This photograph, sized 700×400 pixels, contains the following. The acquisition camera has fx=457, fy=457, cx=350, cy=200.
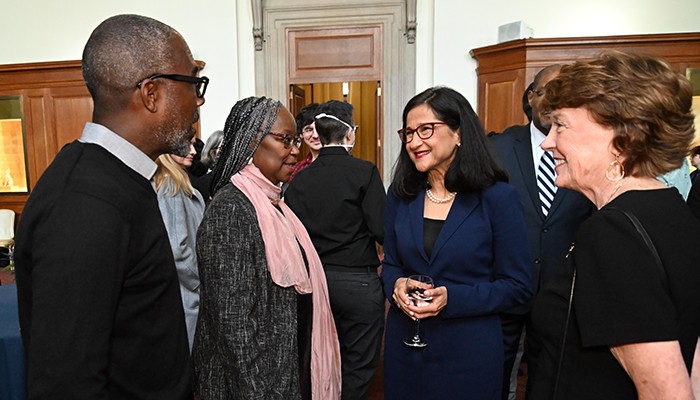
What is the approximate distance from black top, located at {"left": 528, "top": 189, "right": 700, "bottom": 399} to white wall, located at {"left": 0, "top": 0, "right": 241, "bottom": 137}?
680cm

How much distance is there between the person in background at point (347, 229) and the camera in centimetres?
272

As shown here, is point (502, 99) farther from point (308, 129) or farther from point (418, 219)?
point (418, 219)

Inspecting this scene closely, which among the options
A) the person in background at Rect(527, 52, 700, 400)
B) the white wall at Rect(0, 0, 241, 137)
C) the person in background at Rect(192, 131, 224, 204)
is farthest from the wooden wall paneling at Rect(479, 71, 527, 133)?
the person in background at Rect(527, 52, 700, 400)

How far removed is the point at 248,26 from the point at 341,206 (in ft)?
17.8

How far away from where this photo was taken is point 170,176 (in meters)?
2.49

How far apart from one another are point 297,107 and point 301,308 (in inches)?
238

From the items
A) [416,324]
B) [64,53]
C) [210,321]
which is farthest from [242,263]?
[64,53]

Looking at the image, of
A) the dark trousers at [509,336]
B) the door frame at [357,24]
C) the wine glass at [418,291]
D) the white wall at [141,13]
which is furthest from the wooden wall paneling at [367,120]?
the wine glass at [418,291]

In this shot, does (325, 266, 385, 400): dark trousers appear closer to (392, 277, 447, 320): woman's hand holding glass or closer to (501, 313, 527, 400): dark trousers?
(501, 313, 527, 400): dark trousers

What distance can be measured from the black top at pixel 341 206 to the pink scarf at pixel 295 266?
2.44 ft

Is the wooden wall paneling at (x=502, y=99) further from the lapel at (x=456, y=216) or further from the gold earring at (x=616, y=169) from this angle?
the gold earring at (x=616, y=169)

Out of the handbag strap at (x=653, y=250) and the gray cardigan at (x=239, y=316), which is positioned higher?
the handbag strap at (x=653, y=250)

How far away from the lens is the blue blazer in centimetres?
170

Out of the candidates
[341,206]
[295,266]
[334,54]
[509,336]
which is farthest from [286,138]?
[334,54]
